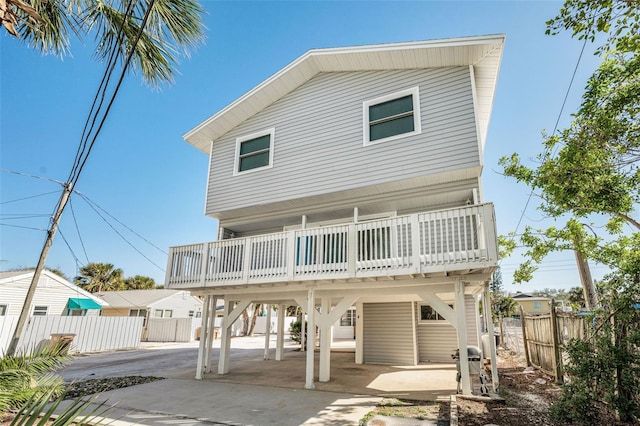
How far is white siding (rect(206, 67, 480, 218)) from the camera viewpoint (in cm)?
823

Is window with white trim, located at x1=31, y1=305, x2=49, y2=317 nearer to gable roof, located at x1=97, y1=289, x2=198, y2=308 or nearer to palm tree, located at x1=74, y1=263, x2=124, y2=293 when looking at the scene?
gable roof, located at x1=97, y1=289, x2=198, y2=308

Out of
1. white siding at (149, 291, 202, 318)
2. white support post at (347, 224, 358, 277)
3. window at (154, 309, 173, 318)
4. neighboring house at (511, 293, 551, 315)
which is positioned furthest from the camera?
neighboring house at (511, 293, 551, 315)

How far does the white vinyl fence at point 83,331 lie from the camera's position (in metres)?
15.5

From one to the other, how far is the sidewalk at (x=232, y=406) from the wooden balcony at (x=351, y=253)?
2.50 meters

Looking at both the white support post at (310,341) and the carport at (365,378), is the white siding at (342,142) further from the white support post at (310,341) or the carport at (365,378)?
the carport at (365,378)

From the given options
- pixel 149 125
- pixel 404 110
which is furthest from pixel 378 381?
pixel 149 125

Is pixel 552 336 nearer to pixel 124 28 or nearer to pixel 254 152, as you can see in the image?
pixel 254 152

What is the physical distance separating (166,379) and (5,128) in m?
8.07

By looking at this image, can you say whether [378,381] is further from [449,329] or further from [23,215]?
[23,215]

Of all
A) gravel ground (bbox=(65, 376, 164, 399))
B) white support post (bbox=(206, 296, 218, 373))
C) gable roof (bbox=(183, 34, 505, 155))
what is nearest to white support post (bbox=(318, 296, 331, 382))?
white support post (bbox=(206, 296, 218, 373))

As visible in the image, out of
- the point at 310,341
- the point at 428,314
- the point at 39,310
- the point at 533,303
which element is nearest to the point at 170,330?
the point at 39,310

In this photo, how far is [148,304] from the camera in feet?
84.5

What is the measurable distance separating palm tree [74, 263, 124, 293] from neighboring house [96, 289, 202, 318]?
594cm

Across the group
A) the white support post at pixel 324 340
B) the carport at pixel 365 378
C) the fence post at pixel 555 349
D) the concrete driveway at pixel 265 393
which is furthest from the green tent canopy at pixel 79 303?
the fence post at pixel 555 349
